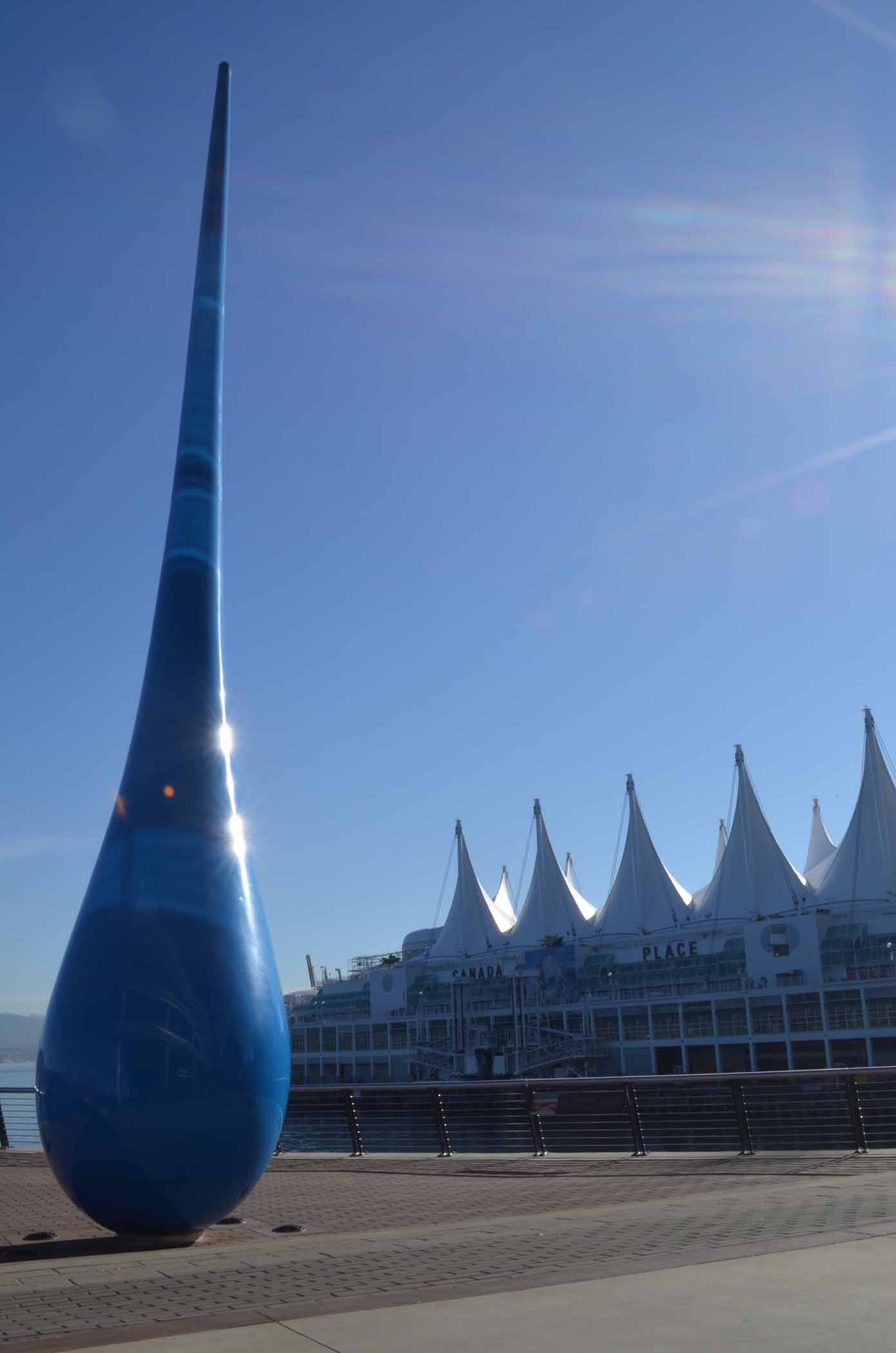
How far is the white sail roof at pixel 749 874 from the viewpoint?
55.2 meters

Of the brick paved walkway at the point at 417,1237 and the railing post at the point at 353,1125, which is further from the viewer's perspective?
the railing post at the point at 353,1125

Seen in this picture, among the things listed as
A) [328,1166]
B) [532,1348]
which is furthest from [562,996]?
[532,1348]

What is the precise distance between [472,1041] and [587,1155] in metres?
48.4

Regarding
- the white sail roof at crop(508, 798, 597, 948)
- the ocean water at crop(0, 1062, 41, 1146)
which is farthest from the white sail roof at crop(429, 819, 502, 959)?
the ocean water at crop(0, 1062, 41, 1146)

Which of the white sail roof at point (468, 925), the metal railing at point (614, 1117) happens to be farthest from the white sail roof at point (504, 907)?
the metal railing at point (614, 1117)

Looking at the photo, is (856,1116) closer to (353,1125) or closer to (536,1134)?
(536,1134)

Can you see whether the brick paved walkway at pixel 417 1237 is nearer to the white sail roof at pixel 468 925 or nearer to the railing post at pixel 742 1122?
the railing post at pixel 742 1122

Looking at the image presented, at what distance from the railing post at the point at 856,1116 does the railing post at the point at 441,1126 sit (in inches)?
163

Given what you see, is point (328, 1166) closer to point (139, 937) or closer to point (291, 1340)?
point (139, 937)

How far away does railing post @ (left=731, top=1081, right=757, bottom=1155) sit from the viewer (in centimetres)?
1060

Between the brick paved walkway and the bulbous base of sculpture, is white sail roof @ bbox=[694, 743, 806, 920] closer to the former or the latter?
the brick paved walkway

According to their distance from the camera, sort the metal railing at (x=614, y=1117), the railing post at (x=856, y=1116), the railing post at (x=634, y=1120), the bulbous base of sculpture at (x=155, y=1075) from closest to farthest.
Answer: the bulbous base of sculpture at (x=155, y=1075), the railing post at (x=856, y=1116), the metal railing at (x=614, y=1117), the railing post at (x=634, y=1120)

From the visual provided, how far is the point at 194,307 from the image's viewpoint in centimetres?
950

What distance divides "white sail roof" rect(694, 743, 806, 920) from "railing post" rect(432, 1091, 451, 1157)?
1770 inches
